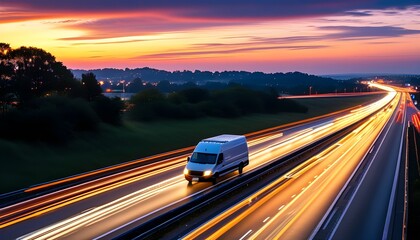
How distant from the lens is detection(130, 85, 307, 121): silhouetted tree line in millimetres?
74750

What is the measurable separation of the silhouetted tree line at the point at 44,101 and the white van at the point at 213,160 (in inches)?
635

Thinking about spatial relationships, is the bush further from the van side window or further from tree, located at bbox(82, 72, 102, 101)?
tree, located at bbox(82, 72, 102, 101)

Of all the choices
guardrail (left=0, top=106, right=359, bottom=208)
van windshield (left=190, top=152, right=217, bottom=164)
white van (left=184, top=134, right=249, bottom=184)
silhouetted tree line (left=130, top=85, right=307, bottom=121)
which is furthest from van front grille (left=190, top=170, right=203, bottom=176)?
silhouetted tree line (left=130, top=85, right=307, bottom=121)

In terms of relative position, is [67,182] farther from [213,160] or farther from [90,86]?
[90,86]

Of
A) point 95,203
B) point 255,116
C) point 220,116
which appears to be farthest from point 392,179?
point 255,116

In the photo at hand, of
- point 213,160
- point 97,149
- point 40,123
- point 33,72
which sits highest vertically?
point 33,72

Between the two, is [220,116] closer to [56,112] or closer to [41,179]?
[56,112]

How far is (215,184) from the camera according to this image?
1178 inches

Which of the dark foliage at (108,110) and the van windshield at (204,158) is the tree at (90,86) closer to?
the dark foliage at (108,110)

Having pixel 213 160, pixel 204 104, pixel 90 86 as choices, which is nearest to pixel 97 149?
pixel 213 160

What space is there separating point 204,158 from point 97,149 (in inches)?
658

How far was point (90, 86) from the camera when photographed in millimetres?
71062

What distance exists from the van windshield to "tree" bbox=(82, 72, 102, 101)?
138ft

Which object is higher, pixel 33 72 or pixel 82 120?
pixel 33 72
